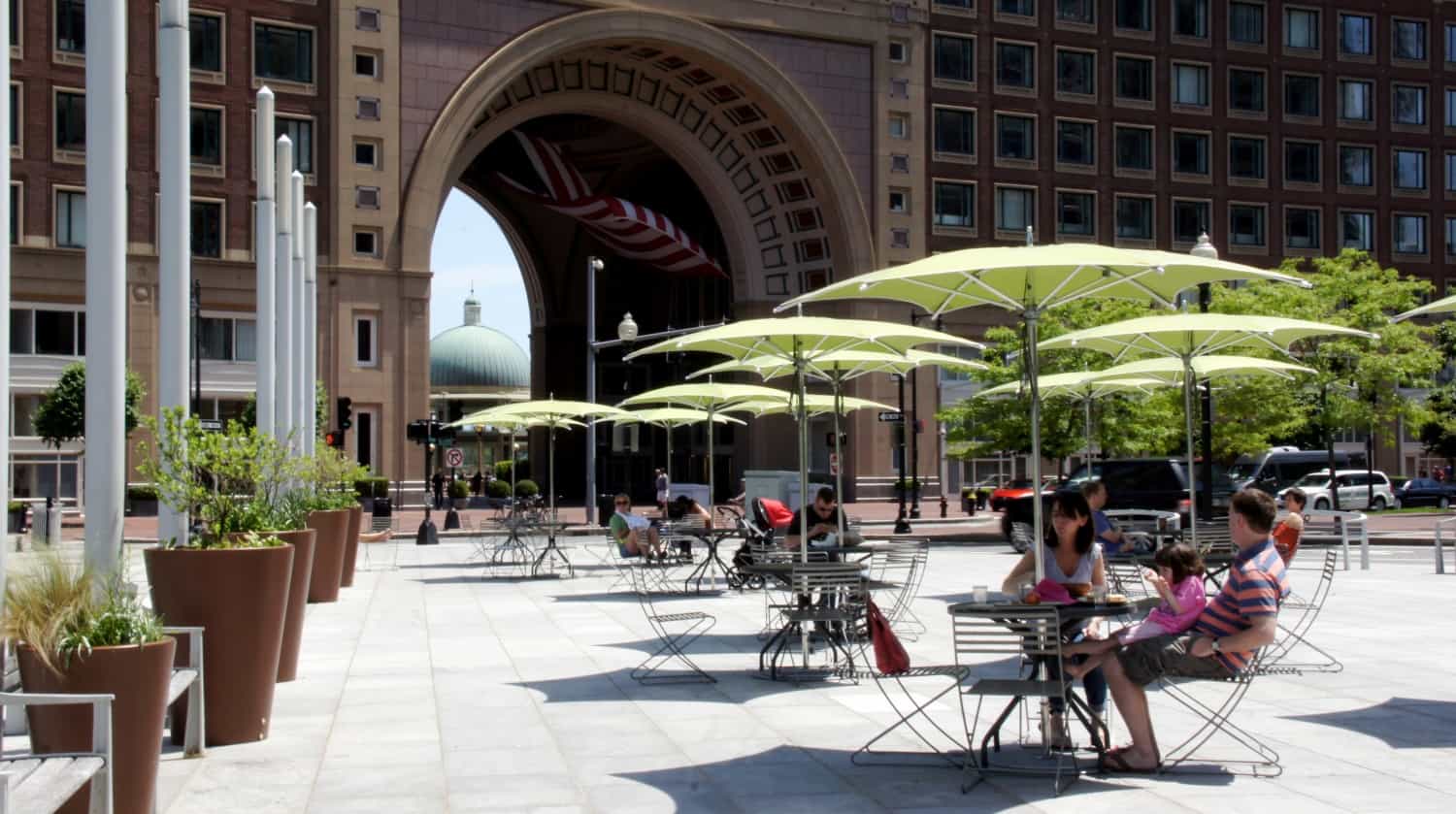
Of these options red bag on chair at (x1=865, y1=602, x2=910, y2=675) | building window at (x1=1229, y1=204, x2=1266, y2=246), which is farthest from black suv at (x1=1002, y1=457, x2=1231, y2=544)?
building window at (x1=1229, y1=204, x2=1266, y2=246)

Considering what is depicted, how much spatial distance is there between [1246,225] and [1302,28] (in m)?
9.38

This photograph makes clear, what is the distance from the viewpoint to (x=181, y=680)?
28.8ft

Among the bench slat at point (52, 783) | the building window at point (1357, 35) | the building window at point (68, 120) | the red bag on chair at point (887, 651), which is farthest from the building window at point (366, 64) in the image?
the bench slat at point (52, 783)

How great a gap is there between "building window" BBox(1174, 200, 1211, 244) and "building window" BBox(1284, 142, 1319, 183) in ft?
15.3

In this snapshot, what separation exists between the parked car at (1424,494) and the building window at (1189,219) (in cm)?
1383

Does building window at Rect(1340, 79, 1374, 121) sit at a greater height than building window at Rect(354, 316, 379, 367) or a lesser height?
greater

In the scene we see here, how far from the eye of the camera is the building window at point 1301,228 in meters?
70.7

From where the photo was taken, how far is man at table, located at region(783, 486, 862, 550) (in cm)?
1741

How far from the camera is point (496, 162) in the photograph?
69125mm

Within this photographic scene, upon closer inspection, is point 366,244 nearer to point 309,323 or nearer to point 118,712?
point 309,323

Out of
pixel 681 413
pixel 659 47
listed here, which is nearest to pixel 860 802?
pixel 681 413

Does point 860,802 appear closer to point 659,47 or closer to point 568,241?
point 659,47

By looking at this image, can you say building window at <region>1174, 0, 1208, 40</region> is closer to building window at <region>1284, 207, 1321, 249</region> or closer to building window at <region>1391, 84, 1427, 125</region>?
building window at <region>1284, 207, 1321, 249</region>

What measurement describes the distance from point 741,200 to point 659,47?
8052mm
